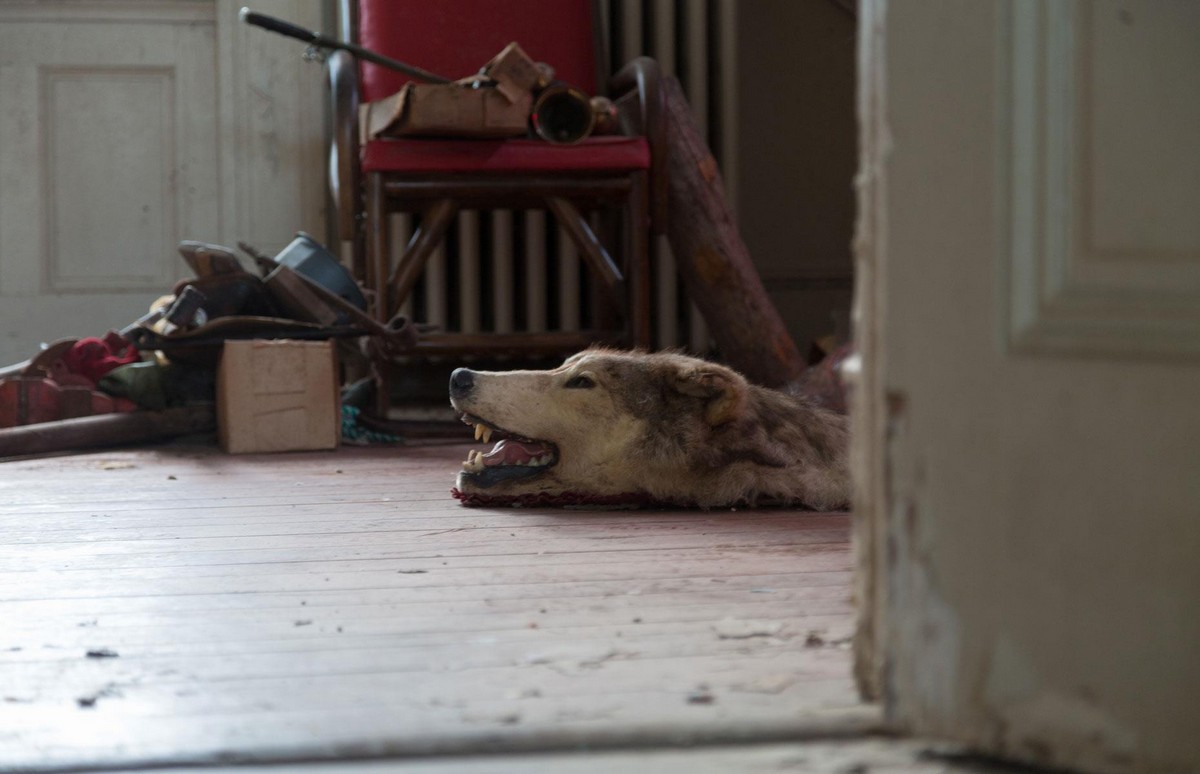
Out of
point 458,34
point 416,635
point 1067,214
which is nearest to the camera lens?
point 1067,214

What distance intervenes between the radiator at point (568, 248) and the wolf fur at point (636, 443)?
8.12 feet

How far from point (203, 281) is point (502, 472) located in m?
1.63

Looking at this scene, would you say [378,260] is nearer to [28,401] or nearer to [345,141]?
[345,141]

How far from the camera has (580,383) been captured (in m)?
2.29

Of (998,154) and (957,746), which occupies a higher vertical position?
Answer: (998,154)

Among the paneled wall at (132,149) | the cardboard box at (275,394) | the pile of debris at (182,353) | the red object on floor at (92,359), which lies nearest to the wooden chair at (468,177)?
the pile of debris at (182,353)

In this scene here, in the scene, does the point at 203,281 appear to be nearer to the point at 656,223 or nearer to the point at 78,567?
the point at 656,223

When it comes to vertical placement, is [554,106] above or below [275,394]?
above

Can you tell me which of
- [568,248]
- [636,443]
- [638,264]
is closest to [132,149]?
[568,248]

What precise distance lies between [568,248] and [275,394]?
177cm

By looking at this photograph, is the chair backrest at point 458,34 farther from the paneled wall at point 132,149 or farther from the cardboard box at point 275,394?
the cardboard box at point 275,394

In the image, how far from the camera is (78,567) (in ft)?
5.58

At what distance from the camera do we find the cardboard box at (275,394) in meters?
3.33

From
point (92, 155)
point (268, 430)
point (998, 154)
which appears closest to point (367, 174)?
point (268, 430)
